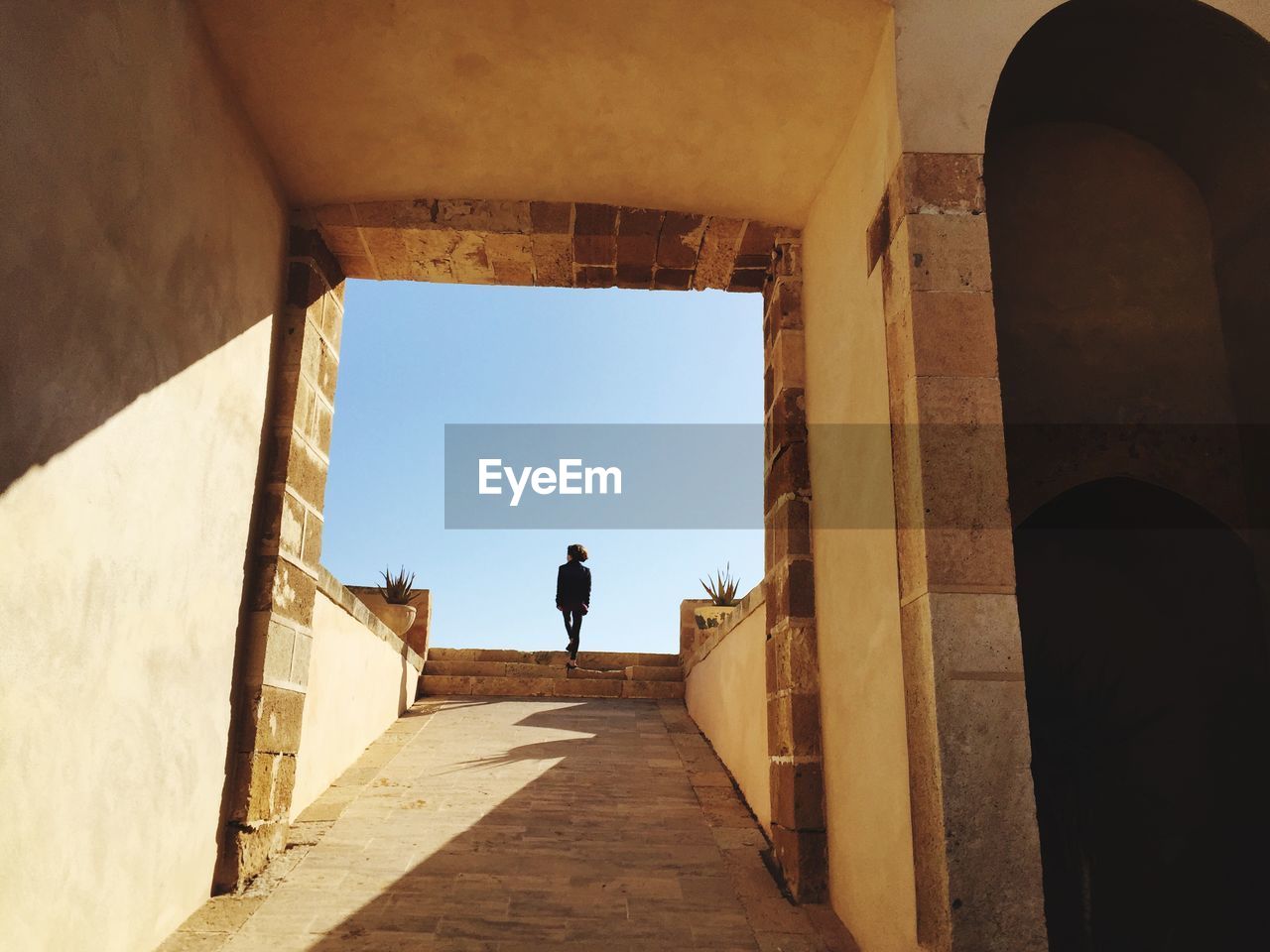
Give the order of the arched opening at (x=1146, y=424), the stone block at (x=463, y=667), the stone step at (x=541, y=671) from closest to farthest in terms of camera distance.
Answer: the arched opening at (x=1146, y=424), the stone block at (x=463, y=667), the stone step at (x=541, y=671)

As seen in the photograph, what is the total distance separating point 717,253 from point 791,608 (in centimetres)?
171

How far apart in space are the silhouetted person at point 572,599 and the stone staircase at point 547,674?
0.85 ft

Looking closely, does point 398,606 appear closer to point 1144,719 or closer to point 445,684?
A: point 445,684

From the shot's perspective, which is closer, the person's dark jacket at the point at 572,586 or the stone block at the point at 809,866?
the stone block at the point at 809,866

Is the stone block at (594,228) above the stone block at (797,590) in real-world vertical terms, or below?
above

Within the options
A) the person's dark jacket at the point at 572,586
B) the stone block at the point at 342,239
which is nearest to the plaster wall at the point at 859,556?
the stone block at the point at 342,239

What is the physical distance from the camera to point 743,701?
4.89 metres

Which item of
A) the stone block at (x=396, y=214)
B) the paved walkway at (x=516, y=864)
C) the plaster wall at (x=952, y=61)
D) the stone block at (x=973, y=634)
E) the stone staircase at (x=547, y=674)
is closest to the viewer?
the stone block at (x=973, y=634)

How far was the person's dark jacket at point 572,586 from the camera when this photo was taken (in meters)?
8.53

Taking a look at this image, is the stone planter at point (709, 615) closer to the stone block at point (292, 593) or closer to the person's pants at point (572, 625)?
the person's pants at point (572, 625)

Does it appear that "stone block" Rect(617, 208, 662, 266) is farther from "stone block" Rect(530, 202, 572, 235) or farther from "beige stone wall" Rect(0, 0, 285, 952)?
"beige stone wall" Rect(0, 0, 285, 952)

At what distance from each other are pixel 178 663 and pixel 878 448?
236 centimetres

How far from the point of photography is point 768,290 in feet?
14.8

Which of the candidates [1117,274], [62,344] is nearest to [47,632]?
[62,344]
